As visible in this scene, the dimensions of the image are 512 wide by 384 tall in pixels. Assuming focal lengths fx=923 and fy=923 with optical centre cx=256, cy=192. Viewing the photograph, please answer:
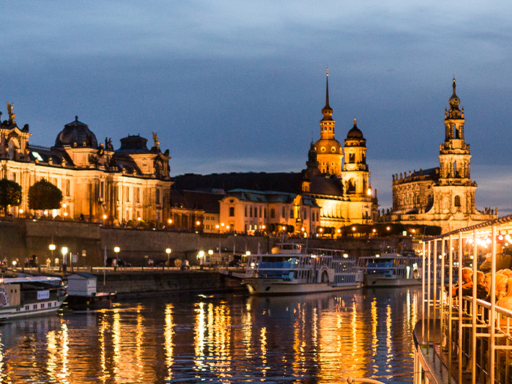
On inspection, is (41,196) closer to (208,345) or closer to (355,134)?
(208,345)

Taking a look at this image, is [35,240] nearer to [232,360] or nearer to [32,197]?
[32,197]

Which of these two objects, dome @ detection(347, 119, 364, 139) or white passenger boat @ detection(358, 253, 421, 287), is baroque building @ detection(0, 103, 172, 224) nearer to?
white passenger boat @ detection(358, 253, 421, 287)

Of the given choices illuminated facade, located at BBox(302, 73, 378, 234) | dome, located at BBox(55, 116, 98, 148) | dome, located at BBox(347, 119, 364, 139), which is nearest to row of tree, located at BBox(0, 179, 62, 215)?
dome, located at BBox(55, 116, 98, 148)

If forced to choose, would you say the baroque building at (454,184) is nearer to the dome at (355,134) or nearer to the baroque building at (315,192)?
the baroque building at (315,192)

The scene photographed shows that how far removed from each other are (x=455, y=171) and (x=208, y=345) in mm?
123820

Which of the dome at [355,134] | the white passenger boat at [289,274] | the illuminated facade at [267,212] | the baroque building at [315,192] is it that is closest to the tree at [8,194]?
the white passenger boat at [289,274]

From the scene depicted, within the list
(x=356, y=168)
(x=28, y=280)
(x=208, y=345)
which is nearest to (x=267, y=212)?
(x=356, y=168)

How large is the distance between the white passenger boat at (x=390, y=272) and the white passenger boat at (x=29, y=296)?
53.2 meters

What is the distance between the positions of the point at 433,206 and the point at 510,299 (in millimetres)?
148813

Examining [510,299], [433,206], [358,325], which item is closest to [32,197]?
[358,325]

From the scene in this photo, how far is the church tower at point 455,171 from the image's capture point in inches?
6211

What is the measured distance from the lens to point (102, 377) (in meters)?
32.1

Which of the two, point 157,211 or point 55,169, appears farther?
point 157,211

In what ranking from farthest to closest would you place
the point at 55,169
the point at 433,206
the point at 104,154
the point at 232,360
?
the point at 433,206 < the point at 104,154 < the point at 55,169 < the point at 232,360
